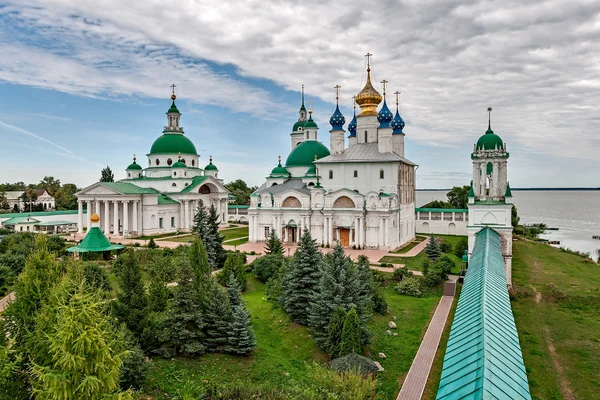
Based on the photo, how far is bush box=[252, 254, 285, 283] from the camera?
2438cm

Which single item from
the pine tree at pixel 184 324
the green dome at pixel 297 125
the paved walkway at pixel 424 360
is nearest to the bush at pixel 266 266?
the paved walkway at pixel 424 360

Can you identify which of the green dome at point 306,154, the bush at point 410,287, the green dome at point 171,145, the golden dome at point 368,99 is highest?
the golden dome at point 368,99

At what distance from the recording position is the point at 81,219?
4684 cm

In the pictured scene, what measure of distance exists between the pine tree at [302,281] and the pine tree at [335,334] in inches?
121

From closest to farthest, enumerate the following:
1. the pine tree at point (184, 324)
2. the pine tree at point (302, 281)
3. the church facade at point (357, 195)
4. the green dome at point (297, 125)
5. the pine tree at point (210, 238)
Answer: the pine tree at point (184, 324)
the pine tree at point (302, 281)
the pine tree at point (210, 238)
the church facade at point (357, 195)
the green dome at point (297, 125)

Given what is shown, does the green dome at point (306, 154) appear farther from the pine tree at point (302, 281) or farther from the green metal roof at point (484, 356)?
the green metal roof at point (484, 356)

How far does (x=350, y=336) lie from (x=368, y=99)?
31385 millimetres

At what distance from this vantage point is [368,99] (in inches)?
1612

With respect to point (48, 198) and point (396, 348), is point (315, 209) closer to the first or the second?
point (396, 348)

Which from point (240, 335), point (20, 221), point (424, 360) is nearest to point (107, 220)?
point (20, 221)

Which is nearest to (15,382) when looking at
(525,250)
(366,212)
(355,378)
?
(355,378)

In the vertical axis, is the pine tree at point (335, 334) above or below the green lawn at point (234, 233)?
below

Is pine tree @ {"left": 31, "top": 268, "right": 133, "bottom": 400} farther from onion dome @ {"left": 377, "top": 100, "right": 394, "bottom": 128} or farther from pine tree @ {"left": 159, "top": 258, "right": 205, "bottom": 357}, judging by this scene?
onion dome @ {"left": 377, "top": 100, "right": 394, "bottom": 128}

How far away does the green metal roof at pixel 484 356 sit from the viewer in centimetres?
474
